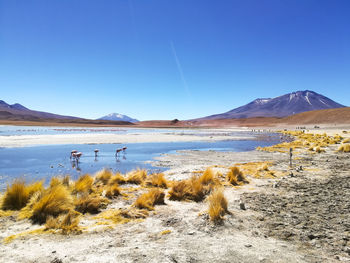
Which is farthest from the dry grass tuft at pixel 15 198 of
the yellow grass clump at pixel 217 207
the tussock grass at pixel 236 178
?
the tussock grass at pixel 236 178

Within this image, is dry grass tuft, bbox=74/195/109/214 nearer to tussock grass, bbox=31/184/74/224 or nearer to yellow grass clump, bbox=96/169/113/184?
tussock grass, bbox=31/184/74/224

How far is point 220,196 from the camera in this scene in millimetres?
4449

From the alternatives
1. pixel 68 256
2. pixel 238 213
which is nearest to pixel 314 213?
pixel 238 213

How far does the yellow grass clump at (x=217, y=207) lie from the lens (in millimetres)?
3953

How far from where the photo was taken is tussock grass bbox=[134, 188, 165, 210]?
4688mm

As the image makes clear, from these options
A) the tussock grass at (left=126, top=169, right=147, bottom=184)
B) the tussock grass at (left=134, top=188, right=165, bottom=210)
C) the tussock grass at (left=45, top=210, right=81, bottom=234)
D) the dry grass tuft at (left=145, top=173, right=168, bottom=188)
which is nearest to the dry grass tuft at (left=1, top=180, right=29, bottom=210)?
the tussock grass at (left=45, top=210, right=81, bottom=234)

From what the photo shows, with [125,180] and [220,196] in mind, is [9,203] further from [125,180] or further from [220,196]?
[220,196]

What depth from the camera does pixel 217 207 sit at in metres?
4.14

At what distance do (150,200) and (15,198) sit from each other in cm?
284

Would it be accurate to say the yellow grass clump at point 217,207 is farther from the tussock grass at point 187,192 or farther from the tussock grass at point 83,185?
the tussock grass at point 83,185

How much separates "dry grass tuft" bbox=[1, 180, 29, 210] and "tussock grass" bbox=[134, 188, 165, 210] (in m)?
2.38

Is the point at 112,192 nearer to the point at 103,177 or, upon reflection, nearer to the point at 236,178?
the point at 103,177

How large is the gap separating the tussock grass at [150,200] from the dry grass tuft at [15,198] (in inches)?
93.7

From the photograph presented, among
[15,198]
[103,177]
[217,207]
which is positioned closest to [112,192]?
[103,177]
